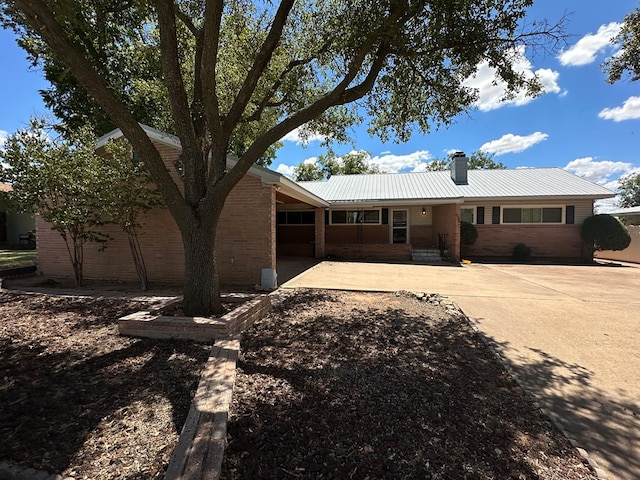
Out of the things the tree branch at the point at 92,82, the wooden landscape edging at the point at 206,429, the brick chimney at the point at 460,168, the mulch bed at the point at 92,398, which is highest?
the brick chimney at the point at 460,168

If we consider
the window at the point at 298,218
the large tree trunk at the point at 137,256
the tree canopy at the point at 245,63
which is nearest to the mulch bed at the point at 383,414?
the tree canopy at the point at 245,63

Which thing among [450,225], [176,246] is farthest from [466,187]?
[176,246]

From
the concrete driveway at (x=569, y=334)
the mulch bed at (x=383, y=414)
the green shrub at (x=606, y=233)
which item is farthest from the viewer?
the green shrub at (x=606, y=233)

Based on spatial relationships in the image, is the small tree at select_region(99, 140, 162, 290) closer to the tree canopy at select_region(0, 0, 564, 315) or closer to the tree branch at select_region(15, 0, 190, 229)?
the tree canopy at select_region(0, 0, 564, 315)

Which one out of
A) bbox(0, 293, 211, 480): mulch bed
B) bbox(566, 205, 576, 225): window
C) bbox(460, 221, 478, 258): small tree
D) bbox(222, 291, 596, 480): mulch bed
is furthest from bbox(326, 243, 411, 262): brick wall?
bbox(0, 293, 211, 480): mulch bed

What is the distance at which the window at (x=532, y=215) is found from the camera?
53.8 ft

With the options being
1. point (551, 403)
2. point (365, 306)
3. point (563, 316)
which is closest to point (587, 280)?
point (563, 316)

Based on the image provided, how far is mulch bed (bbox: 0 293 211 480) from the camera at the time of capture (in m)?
2.24

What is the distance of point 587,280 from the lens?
33.6ft

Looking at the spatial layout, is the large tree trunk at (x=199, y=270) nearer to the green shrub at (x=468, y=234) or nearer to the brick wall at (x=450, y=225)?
the brick wall at (x=450, y=225)

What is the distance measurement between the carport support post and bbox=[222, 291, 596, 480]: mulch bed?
11.3 meters

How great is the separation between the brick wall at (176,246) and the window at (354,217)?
9497 millimetres

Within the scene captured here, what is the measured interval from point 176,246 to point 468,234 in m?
13.4

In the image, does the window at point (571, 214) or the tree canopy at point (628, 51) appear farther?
the window at point (571, 214)
